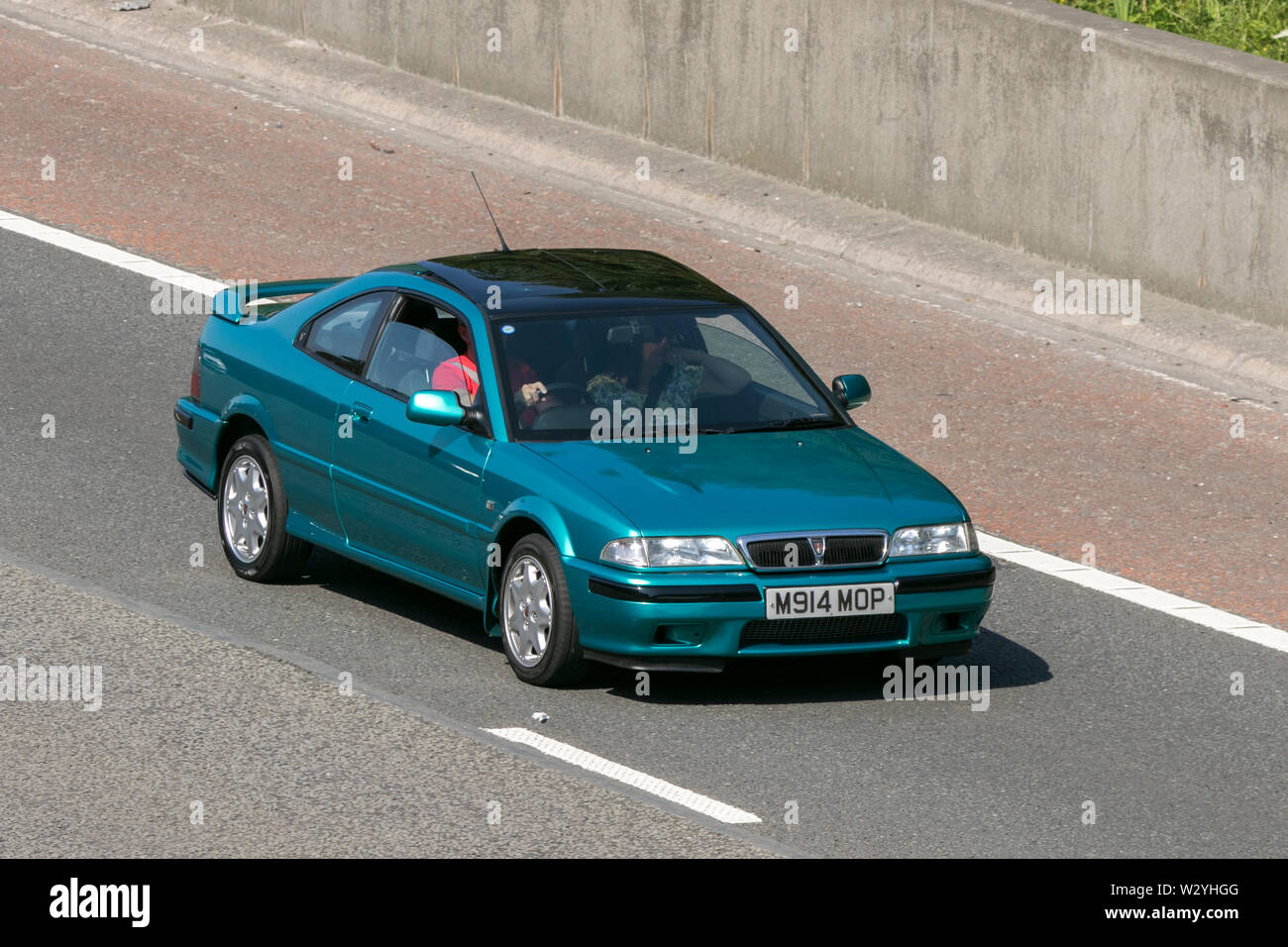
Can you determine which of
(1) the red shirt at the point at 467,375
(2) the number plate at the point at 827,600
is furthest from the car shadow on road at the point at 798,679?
(1) the red shirt at the point at 467,375

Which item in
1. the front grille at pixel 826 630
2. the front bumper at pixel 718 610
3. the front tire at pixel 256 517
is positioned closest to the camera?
the front bumper at pixel 718 610

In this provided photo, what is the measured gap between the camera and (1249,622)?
10.7 meters

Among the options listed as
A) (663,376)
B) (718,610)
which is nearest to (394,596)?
(663,376)

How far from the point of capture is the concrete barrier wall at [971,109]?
1461 centimetres

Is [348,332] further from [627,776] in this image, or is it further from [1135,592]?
[1135,592]

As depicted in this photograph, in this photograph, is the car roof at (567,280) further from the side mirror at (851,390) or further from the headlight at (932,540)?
the headlight at (932,540)

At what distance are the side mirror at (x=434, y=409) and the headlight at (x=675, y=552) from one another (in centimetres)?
108

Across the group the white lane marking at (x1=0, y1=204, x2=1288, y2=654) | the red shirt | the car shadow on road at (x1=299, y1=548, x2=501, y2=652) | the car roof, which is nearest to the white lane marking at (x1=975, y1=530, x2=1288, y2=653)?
the white lane marking at (x1=0, y1=204, x2=1288, y2=654)

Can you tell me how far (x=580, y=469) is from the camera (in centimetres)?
931

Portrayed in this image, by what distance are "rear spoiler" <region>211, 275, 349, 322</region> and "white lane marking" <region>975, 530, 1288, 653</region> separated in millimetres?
3471

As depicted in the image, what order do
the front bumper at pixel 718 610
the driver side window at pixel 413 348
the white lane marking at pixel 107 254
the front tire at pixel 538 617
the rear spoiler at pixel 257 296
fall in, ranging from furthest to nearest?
the white lane marking at pixel 107 254 < the rear spoiler at pixel 257 296 < the driver side window at pixel 413 348 < the front tire at pixel 538 617 < the front bumper at pixel 718 610

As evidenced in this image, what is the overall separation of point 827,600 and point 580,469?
1.11 m

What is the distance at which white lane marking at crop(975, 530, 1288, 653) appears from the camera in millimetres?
10547

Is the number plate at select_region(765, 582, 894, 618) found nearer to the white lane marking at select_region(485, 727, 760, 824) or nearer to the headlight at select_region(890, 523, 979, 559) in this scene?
the headlight at select_region(890, 523, 979, 559)
